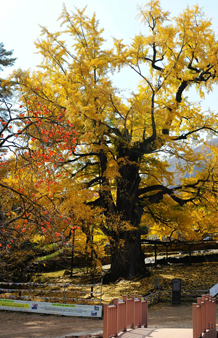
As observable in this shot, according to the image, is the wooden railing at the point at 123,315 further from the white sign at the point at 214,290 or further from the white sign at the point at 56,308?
the white sign at the point at 214,290

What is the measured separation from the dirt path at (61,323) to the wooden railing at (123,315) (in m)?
2.29

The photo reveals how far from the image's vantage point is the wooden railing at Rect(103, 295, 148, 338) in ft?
23.3

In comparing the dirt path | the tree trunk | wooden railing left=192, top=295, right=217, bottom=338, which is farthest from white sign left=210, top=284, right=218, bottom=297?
wooden railing left=192, top=295, right=217, bottom=338

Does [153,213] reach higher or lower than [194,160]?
lower

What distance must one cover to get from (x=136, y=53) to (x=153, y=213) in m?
11.4

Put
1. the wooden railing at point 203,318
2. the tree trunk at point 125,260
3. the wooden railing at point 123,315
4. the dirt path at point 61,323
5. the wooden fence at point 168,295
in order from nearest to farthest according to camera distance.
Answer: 1. the wooden railing at point 123,315
2. the wooden railing at point 203,318
3. the dirt path at point 61,323
4. the wooden fence at point 168,295
5. the tree trunk at point 125,260

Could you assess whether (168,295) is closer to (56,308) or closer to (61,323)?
(56,308)

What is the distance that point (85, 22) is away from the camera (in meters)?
17.2

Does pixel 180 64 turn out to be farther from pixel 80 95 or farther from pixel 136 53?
pixel 80 95

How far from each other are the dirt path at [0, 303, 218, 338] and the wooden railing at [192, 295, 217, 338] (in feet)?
6.46

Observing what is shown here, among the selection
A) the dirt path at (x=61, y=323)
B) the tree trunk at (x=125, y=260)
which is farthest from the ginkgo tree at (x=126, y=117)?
the dirt path at (x=61, y=323)

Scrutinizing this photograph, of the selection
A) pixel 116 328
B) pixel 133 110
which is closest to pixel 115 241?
pixel 133 110

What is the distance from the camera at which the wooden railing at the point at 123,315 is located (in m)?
7.11

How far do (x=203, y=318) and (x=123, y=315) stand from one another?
2.09 m
